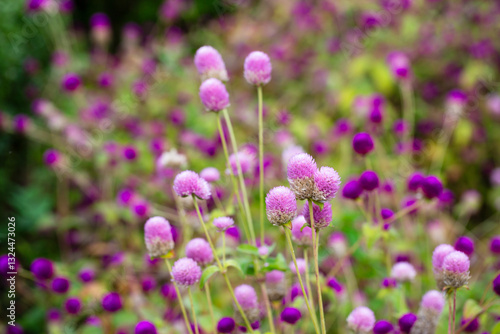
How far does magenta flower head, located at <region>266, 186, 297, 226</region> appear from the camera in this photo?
2.68 ft

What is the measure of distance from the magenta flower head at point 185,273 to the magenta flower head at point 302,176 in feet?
0.99

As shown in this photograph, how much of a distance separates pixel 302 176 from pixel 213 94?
0.37m

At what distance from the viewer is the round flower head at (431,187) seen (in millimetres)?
1219

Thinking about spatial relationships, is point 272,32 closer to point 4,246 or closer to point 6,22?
point 6,22

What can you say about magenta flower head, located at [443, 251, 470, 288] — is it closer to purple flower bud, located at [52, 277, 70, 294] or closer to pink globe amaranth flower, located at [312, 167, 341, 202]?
pink globe amaranth flower, located at [312, 167, 341, 202]

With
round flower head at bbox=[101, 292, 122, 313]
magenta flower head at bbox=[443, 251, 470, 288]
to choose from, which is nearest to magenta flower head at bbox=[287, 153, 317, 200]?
magenta flower head at bbox=[443, 251, 470, 288]

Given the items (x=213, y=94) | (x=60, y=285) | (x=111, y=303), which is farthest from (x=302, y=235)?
(x=60, y=285)

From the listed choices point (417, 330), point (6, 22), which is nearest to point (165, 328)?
point (417, 330)

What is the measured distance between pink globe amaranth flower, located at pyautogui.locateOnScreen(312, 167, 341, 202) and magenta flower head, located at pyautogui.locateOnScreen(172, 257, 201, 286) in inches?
12.7

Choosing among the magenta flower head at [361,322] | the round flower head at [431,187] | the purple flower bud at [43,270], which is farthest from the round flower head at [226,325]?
the purple flower bud at [43,270]

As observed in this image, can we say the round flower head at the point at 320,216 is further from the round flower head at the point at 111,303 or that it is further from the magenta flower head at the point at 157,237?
the round flower head at the point at 111,303

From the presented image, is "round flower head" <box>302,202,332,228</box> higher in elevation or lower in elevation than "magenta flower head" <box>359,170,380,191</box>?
lower

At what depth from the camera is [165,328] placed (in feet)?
4.18

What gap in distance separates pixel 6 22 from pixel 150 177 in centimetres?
139
